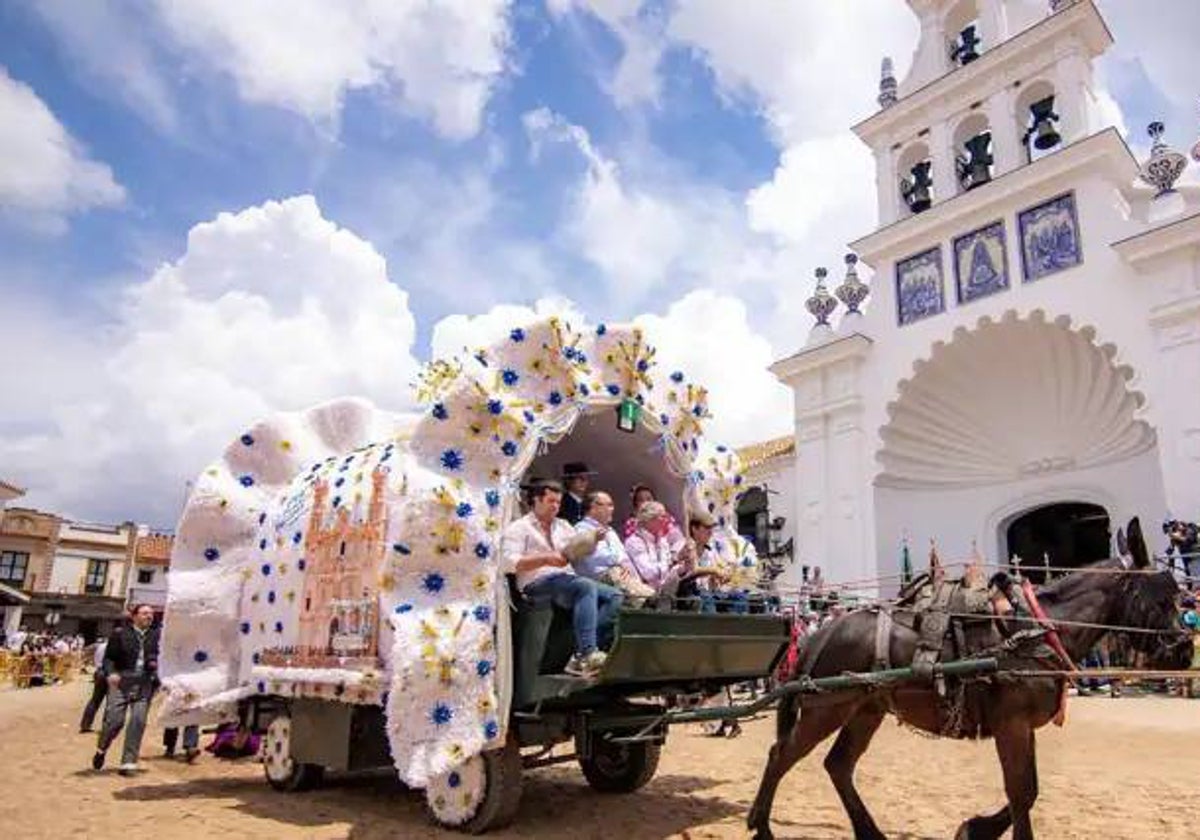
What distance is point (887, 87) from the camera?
→ 20.2 m

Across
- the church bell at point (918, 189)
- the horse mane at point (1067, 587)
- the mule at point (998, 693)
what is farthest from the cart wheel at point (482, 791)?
the church bell at point (918, 189)

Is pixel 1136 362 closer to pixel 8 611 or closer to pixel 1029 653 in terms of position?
pixel 1029 653

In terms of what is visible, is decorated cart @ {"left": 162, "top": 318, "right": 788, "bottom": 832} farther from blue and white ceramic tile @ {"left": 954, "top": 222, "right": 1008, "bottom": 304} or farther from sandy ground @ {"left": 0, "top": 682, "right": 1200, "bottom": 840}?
blue and white ceramic tile @ {"left": 954, "top": 222, "right": 1008, "bottom": 304}

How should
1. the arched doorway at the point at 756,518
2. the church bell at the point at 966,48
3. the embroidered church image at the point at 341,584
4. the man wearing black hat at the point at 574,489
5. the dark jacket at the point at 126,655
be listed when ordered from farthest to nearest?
1. the arched doorway at the point at 756,518
2. the church bell at the point at 966,48
3. the dark jacket at the point at 126,655
4. the man wearing black hat at the point at 574,489
5. the embroidered church image at the point at 341,584

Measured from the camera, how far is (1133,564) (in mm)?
5453

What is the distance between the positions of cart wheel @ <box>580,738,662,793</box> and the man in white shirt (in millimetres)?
1812

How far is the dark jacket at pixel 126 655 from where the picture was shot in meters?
8.51

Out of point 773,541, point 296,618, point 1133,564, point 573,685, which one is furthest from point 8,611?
point 1133,564

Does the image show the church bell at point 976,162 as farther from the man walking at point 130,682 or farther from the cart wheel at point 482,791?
the man walking at point 130,682

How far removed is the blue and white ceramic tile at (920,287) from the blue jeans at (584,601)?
559 inches

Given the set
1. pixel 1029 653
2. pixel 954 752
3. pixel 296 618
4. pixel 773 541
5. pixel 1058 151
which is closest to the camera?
pixel 1029 653

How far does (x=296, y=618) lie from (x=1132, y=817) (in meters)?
6.28

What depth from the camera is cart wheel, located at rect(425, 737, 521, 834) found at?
217 inches

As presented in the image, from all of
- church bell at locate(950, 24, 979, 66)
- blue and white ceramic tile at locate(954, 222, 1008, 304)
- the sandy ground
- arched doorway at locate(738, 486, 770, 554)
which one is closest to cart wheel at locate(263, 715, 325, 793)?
the sandy ground
